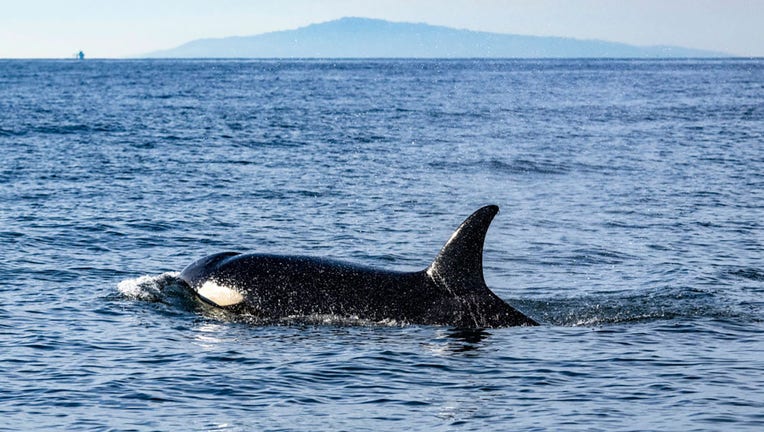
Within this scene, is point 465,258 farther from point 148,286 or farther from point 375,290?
point 148,286

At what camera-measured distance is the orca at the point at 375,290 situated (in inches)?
615

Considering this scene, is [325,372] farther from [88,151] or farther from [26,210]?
[88,151]

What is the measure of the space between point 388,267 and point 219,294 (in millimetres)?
5691

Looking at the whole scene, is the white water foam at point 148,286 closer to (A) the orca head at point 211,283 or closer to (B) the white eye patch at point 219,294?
(A) the orca head at point 211,283

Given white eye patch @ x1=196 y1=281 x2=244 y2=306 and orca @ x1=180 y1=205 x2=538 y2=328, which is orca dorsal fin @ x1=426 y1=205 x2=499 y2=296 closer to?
orca @ x1=180 y1=205 x2=538 y2=328

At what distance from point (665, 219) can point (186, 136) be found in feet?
105

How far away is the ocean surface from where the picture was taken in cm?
1268

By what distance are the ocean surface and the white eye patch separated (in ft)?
0.71

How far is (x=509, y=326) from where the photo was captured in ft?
52.5

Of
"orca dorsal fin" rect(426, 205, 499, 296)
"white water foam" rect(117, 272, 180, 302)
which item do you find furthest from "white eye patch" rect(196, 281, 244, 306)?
"orca dorsal fin" rect(426, 205, 499, 296)

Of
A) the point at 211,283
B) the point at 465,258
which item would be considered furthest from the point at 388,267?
the point at 465,258

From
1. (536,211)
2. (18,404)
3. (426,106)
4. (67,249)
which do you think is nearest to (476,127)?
(426,106)

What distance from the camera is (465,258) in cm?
1554

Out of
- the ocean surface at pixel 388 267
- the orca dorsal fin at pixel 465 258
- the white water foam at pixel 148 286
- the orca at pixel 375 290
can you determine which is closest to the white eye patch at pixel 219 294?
the orca at pixel 375 290
